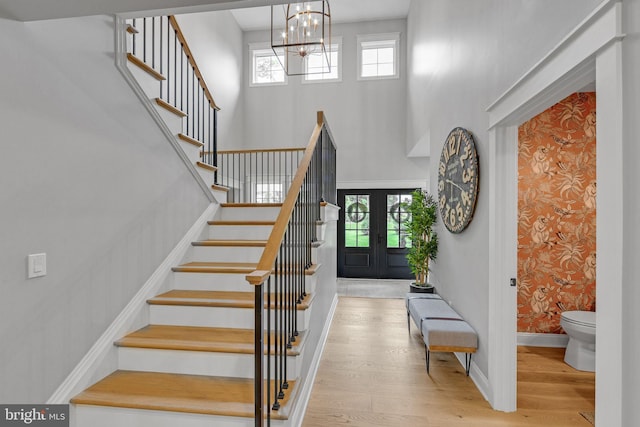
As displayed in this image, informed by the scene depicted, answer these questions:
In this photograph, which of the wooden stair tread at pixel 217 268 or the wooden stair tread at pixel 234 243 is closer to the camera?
the wooden stair tread at pixel 217 268

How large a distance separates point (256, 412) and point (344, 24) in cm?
727

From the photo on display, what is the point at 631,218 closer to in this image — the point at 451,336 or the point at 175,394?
the point at 451,336

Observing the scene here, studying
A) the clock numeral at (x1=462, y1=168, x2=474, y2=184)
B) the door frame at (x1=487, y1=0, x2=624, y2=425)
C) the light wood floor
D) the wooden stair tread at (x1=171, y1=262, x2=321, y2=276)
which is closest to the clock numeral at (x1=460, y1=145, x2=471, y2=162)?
the clock numeral at (x1=462, y1=168, x2=474, y2=184)

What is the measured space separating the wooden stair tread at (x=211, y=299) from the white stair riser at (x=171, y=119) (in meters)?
1.34

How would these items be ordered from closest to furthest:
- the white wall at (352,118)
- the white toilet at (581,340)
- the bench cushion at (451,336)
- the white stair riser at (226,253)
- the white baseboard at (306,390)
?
the white baseboard at (306,390)
the bench cushion at (451,336)
the white toilet at (581,340)
the white stair riser at (226,253)
the white wall at (352,118)

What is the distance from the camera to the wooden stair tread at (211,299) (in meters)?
2.40

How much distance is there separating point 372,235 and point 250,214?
399 cm

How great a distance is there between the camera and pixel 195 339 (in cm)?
222

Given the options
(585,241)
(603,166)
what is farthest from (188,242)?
(585,241)

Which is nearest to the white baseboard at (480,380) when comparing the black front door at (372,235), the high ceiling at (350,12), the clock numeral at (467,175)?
the clock numeral at (467,175)

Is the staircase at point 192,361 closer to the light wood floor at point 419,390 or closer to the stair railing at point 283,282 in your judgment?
the stair railing at point 283,282

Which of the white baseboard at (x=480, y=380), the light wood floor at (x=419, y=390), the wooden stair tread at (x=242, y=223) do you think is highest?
the wooden stair tread at (x=242, y=223)

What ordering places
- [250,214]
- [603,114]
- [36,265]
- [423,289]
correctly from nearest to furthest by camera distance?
[603,114], [36,265], [250,214], [423,289]

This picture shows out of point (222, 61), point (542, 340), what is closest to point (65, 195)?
point (542, 340)
